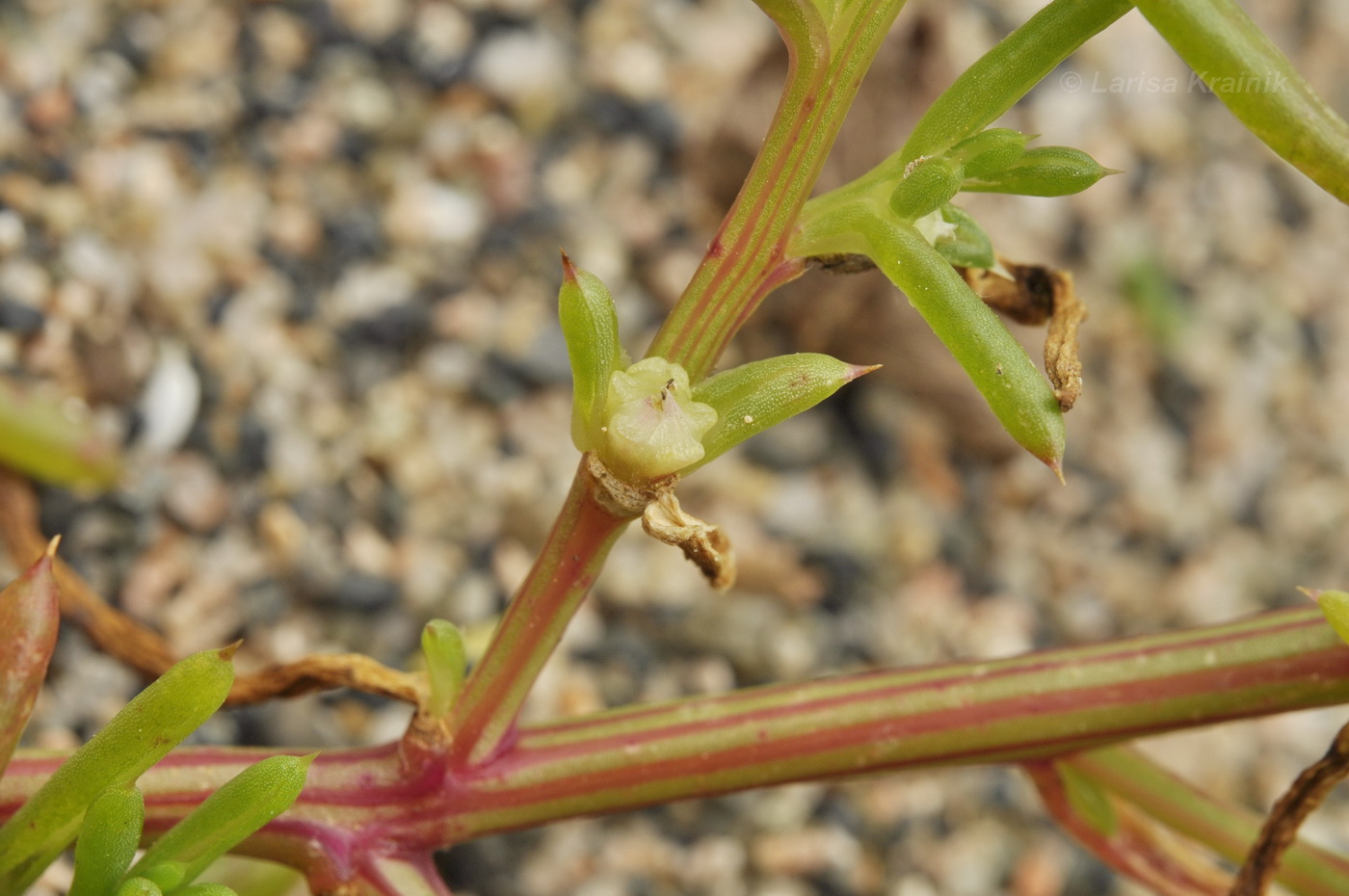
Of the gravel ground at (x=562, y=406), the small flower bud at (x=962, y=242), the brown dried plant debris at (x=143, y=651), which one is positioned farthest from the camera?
the gravel ground at (x=562, y=406)

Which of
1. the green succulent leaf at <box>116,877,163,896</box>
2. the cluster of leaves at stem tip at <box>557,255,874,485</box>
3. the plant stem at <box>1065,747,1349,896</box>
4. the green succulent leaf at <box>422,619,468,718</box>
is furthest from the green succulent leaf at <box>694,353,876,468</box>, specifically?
the plant stem at <box>1065,747,1349,896</box>

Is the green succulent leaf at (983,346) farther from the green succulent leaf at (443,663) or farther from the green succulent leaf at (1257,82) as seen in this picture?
the green succulent leaf at (443,663)

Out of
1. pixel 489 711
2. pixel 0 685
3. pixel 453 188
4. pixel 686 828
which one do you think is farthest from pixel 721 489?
pixel 0 685

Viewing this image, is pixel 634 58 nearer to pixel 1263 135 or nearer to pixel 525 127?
pixel 525 127

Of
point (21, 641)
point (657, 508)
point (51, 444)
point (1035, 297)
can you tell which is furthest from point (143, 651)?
point (1035, 297)

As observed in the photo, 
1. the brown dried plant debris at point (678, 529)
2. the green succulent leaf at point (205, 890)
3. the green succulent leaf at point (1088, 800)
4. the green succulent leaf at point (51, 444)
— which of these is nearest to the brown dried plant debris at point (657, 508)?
the brown dried plant debris at point (678, 529)

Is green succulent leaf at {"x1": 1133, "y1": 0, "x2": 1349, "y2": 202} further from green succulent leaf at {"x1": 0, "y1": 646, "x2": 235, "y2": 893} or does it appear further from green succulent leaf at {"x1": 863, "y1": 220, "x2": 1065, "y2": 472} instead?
green succulent leaf at {"x1": 0, "y1": 646, "x2": 235, "y2": 893}
